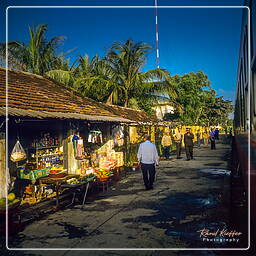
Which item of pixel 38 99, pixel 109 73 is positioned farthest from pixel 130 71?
pixel 38 99

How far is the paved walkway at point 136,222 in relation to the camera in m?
4.29

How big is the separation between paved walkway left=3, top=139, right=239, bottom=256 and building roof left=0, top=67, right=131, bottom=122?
2.54m

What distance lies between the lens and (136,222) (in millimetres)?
5320

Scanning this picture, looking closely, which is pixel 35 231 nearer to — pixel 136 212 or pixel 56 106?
pixel 136 212

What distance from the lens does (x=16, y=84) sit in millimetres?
8375

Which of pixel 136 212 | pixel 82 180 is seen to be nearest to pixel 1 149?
pixel 82 180

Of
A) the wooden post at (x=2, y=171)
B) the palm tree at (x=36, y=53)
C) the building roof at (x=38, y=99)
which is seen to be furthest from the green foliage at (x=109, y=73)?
the wooden post at (x=2, y=171)

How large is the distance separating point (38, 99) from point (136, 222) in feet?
16.6

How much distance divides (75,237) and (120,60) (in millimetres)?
14647

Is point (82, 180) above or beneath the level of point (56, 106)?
beneath

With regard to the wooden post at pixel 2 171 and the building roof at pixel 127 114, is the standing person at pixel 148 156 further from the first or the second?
the building roof at pixel 127 114

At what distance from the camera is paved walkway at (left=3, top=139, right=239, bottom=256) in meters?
4.29

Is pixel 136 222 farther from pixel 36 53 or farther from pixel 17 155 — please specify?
pixel 36 53

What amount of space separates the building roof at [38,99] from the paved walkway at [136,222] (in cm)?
254
